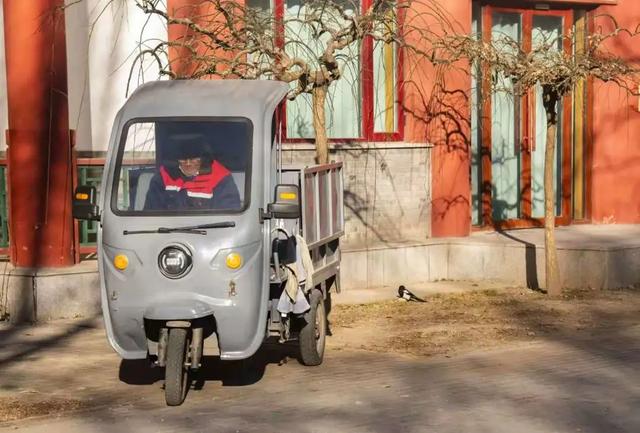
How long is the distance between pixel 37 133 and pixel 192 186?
4.31 m

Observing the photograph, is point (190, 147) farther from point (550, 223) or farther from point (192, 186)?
point (550, 223)

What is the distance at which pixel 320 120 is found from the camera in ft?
42.3

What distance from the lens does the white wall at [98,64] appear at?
1605 cm

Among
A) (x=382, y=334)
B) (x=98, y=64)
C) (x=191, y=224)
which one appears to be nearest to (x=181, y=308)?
(x=191, y=224)

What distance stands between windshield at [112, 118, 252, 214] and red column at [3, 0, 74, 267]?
3.72 m

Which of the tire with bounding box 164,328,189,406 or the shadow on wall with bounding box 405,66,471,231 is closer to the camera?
the tire with bounding box 164,328,189,406

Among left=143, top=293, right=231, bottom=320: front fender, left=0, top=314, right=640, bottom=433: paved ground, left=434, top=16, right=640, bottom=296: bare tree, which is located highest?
left=434, top=16, right=640, bottom=296: bare tree

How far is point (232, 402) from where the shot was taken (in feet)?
30.2

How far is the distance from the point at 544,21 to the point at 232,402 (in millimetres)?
10965

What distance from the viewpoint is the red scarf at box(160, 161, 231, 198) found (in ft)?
31.2

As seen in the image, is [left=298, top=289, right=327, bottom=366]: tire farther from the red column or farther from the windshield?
the red column

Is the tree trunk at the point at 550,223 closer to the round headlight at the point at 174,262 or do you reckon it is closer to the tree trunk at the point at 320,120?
the tree trunk at the point at 320,120

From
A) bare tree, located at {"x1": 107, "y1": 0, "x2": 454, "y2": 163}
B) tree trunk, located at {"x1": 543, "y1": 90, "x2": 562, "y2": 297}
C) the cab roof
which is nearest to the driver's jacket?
the cab roof

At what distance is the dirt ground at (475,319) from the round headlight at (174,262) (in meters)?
2.85
